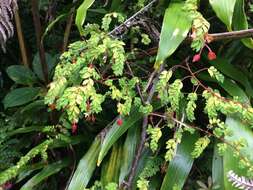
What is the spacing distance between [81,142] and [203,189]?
0.51 meters

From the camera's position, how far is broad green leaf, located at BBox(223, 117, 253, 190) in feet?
4.01

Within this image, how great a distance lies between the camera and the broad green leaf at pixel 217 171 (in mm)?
1278

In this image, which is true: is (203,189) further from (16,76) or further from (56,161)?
(16,76)

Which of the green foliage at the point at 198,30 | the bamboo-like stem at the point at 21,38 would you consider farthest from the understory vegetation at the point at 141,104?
the bamboo-like stem at the point at 21,38

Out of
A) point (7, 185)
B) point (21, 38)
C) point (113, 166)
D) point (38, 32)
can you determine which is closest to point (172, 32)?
point (113, 166)

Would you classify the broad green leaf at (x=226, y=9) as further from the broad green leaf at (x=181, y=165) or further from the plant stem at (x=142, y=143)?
the broad green leaf at (x=181, y=165)

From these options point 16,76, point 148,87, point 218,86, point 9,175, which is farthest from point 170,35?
point 16,76

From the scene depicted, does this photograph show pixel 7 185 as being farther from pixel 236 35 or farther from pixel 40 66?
pixel 236 35

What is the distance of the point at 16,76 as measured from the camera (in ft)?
5.83

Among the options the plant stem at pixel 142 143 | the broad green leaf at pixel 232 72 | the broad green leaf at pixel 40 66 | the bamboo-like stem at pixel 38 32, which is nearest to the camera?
the plant stem at pixel 142 143

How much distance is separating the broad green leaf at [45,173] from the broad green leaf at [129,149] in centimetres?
25

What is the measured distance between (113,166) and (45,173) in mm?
232

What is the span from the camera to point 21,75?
1787mm

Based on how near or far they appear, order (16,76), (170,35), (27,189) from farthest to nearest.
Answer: (16,76), (27,189), (170,35)
